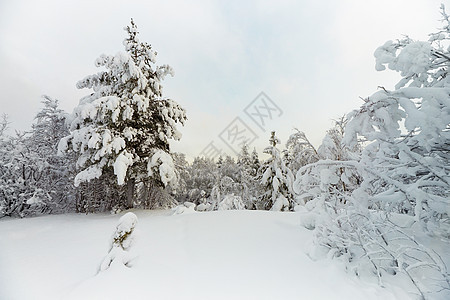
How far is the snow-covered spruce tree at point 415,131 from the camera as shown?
2699 mm

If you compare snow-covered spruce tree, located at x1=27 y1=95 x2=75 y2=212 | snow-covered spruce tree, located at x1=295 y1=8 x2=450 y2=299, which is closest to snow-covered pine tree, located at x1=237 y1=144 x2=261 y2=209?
snow-covered spruce tree, located at x1=27 y1=95 x2=75 y2=212

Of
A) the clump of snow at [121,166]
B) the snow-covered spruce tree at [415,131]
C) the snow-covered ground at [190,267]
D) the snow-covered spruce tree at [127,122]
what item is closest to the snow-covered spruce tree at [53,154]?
the snow-covered spruce tree at [127,122]

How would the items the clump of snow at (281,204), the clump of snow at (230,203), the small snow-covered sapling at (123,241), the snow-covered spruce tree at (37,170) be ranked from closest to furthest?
the small snow-covered sapling at (123,241) → the snow-covered spruce tree at (37,170) → the clump of snow at (230,203) → the clump of snow at (281,204)

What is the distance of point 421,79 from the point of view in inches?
139

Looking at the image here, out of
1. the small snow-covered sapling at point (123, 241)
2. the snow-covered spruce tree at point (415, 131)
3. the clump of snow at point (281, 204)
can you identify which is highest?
the snow-covered spruce tree at point (415, 131)

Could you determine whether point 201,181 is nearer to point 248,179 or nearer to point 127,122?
point 248,179

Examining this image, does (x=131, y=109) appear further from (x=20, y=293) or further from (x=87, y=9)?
(x=20, y=293)

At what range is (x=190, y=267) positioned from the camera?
10.6ft

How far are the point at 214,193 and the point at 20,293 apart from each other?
15487mm

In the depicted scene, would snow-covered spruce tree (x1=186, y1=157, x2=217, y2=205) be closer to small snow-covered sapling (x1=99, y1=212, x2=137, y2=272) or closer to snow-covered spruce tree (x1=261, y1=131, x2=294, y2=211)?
snow-covered spruce tree (x1=261, y1=131, x2=294, y2=211)

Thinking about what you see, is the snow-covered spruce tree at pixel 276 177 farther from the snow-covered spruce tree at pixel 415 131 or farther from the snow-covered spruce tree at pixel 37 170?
the snow-covered spruce tree at pixel 37 170

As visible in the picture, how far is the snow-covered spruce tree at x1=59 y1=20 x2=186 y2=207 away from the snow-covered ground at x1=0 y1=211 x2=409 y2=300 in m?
2.83

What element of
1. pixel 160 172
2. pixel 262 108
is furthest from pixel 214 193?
pixel 160 172

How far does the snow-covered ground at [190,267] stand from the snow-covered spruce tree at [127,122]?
2.83 meters
